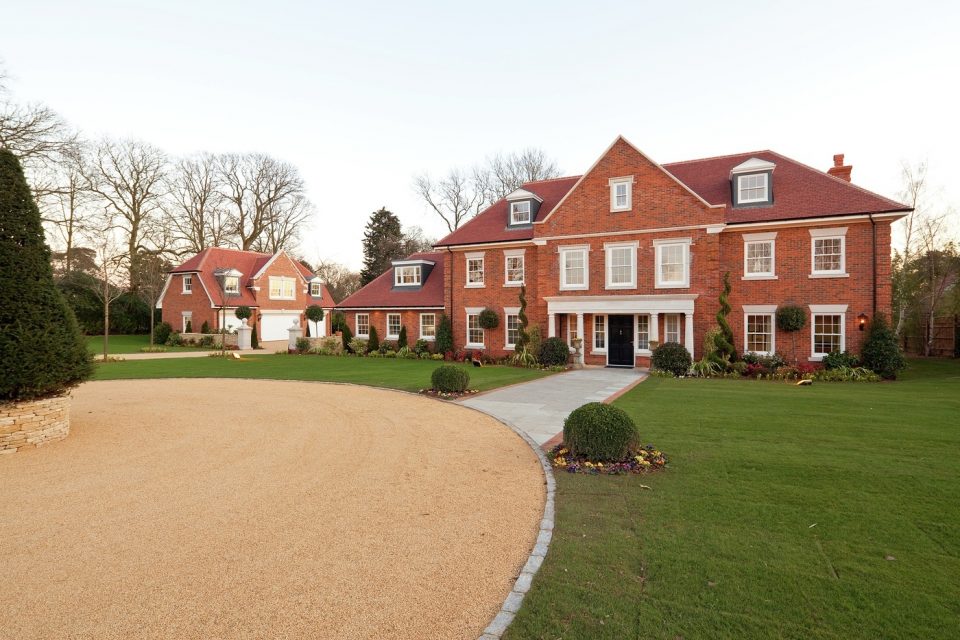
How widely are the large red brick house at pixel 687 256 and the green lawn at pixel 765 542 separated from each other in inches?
425

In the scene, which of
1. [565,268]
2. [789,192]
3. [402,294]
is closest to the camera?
[789,192]

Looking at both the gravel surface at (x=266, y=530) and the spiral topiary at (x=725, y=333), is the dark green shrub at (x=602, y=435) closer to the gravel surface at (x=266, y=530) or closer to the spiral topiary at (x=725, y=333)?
the gravel surface at (x=266, y=530)

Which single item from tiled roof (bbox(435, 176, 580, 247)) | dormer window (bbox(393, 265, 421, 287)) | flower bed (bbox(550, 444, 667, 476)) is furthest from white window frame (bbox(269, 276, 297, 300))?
flower bed (bbox(550, 444, 667, 476))

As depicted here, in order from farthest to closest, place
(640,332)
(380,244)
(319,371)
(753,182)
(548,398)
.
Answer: (380,244) → (640,332) → (319,371) → (753,182) → (548,398)

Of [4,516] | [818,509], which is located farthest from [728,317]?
[4,516]

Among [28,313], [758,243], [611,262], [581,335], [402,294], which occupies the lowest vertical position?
[581,335]

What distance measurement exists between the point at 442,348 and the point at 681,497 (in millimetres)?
20754

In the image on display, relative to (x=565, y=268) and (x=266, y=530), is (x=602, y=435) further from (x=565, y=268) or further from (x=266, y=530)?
(x=565, y=268)

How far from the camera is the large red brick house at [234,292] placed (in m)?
39.0

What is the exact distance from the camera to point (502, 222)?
87.2 ft

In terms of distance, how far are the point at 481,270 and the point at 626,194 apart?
819 centimetres

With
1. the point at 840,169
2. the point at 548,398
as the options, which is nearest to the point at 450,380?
the point at 548,398

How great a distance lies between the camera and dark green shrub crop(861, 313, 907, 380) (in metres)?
17.8

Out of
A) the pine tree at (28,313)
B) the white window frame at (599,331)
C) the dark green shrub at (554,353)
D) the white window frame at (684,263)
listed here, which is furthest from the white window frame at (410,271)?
the pine tree at (28,313)
